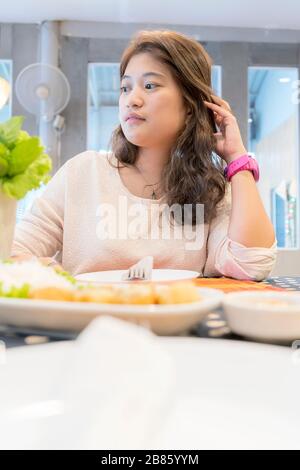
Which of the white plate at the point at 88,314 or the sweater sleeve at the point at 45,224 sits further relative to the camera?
the sweater sleeve at the point at 45,224

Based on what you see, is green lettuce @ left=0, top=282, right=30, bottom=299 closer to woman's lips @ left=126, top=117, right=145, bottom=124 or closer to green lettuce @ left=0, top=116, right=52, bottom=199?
green lettuce @ left=0, top=116, right=52, bottom=199

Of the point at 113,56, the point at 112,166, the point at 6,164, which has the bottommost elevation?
the point at 6,164

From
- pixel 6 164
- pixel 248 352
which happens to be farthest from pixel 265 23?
pixel 248 352

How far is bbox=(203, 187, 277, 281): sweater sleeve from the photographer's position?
3.30 feet

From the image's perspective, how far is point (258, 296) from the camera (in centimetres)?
45

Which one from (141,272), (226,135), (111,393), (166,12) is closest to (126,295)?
(111,393)

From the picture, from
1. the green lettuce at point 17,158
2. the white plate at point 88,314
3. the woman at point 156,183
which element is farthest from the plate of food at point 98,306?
A: the woman at point 156,183

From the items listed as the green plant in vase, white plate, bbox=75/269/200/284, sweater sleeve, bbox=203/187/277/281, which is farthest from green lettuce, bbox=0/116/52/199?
sweater sleeve, bbox=203/187/277/281

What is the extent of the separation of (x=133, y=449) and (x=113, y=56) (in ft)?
13.6

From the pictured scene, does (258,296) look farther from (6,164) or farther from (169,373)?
(6,164)

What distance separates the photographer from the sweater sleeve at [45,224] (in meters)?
1.12

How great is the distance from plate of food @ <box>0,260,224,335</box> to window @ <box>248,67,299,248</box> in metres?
3.91

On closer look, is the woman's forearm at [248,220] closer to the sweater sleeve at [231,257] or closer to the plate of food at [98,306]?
the sweater sleeve at [231,257]

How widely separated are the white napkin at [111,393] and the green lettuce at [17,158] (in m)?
0.41
